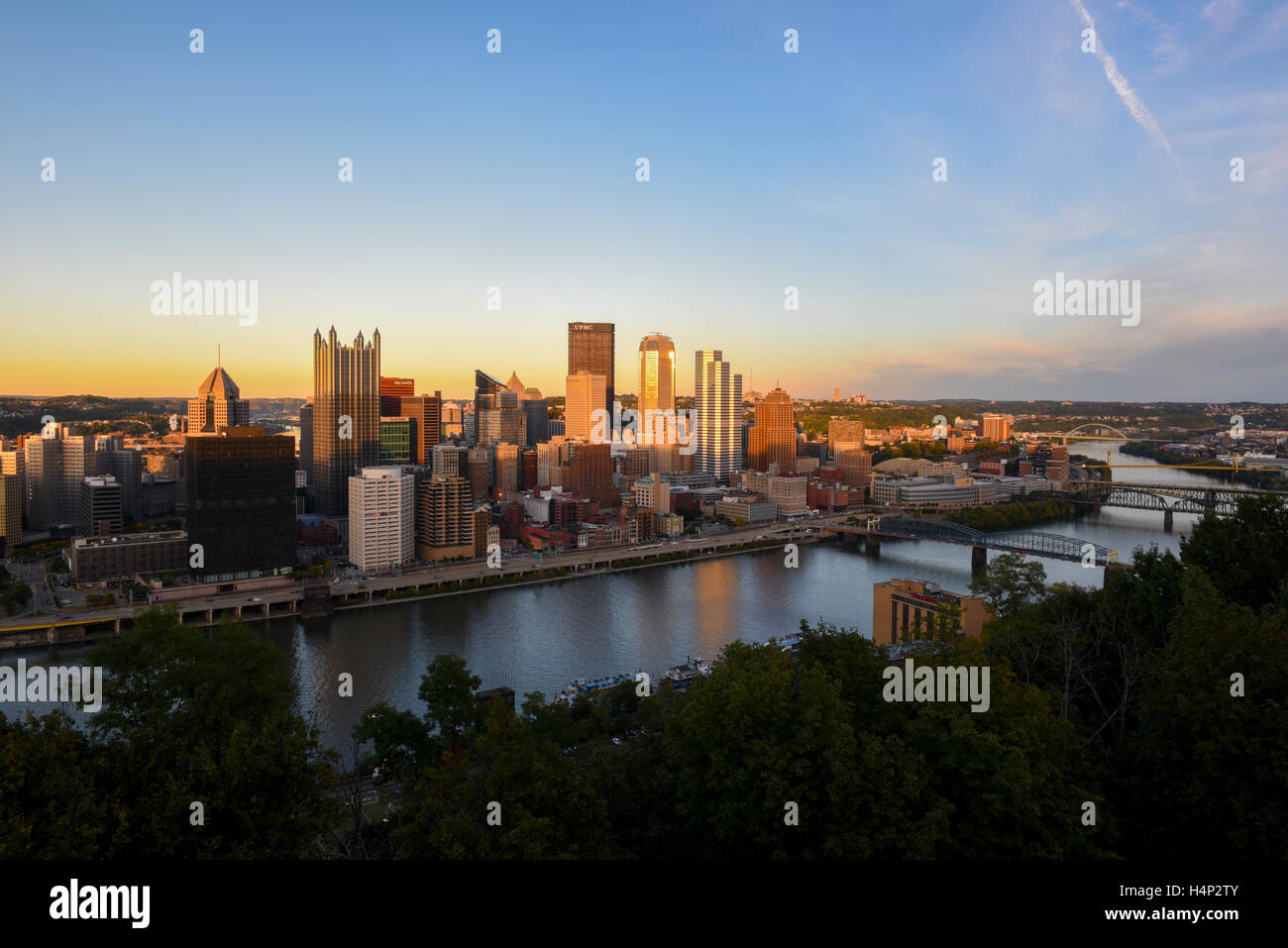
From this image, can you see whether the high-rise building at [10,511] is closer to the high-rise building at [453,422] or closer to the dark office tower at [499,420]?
the dark office tower at [499,420]

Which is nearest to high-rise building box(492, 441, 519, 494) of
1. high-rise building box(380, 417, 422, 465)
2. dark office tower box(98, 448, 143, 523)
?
high-rise building box(380, 417, 422, 465)

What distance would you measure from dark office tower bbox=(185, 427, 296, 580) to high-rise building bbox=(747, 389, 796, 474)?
22.3 m

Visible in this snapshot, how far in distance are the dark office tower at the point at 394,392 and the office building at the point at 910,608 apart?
27.4 meters

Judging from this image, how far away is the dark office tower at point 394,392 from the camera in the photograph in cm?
3444

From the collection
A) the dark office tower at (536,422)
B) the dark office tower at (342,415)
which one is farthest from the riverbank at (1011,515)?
the dark office tower at (536,422)

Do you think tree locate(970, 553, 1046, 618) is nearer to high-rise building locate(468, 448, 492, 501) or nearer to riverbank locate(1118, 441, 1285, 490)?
high-rise building locate(468, 448, 492, 501)

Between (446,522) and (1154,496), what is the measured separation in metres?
22.6

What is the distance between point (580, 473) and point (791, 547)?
28.7 feet

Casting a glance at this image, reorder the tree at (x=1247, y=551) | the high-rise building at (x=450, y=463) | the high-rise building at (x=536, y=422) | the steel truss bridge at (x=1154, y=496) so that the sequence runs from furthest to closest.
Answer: the high-rise building at (x=536, y=422) → the high-rise building at (x=450, y=463) → the steel truss bridge at (x=1154, y=496) → the tree at (x=1247, y=551)

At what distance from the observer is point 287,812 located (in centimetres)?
261

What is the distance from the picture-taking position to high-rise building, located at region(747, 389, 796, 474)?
110ft

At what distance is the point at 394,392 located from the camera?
37.8m

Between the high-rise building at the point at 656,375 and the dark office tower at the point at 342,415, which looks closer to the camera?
the dark office tower at the point at 342,415
